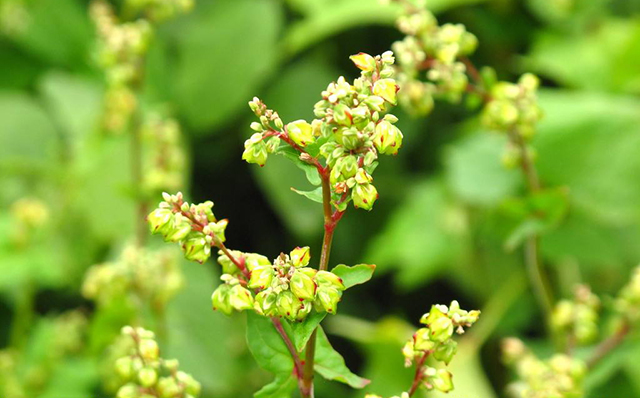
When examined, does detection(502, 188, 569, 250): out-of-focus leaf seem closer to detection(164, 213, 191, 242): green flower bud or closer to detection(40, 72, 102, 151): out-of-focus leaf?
detection(164, 213, 191, 242): green flower bud

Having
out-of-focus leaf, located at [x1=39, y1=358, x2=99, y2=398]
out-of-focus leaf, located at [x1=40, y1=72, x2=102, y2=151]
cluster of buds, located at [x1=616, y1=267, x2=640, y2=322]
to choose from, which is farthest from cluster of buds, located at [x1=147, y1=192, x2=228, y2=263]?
out-of-focus leaf, located at [x1=40, y1=72, x2=102, y2=151]

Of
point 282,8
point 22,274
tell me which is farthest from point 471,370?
point 282,8

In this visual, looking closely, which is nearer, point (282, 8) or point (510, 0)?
point (510, 0)

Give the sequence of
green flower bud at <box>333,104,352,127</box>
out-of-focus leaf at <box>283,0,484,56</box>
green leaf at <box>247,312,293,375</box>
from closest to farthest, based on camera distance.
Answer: green flower bud at <box>333,104,352,127</box> < green leaf at <box>247,312,293,375</box> < out-of-focus leaf at <box>283,0,484,56</box>

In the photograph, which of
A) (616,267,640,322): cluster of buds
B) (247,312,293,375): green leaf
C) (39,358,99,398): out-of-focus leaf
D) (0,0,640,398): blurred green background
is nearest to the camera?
(247,312,293,375): green leaf

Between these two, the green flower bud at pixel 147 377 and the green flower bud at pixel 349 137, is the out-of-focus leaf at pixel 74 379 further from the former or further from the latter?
the green flower bud at pixel 349 137

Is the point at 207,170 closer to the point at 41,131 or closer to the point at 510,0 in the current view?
the point at 41,131
